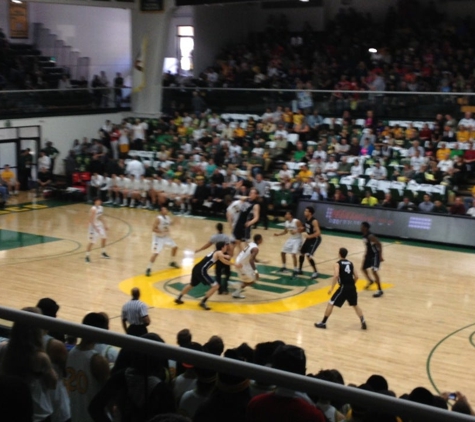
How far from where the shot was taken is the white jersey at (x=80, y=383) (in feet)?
12.8

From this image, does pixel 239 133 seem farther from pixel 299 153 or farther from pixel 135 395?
pixel 135 395

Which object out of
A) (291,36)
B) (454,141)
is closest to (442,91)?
(454,141)

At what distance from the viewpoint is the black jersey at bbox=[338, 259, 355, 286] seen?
555 inches

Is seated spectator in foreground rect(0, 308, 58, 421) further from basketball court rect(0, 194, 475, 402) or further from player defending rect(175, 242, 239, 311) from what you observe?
player defending rect(175, 242, 239, 311)

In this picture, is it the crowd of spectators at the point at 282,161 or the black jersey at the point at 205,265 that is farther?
the crowd of spectators at the point at 282,161

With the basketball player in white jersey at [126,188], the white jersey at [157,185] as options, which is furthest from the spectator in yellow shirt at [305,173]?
the basketball player in white jersey at [126,188]

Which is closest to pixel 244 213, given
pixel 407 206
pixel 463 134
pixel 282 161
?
pixel 407 206

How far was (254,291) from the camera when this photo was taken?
17266 mm

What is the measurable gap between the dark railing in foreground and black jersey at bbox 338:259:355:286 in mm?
10873

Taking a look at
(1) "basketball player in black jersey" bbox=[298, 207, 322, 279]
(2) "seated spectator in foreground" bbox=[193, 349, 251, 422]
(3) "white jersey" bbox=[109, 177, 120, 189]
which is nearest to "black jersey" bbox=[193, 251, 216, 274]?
(1) "basketball player in black jersey" bbox=[298, 207, 322, 279]

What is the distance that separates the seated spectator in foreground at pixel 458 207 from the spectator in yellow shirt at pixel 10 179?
1568cm

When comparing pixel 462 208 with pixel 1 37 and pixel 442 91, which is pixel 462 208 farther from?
pixel 1 37

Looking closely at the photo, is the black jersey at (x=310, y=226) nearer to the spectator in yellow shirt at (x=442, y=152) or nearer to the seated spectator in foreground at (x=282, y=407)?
the spectator in yellow shirt at (x=442, y=152)

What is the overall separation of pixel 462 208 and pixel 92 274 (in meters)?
9.96
